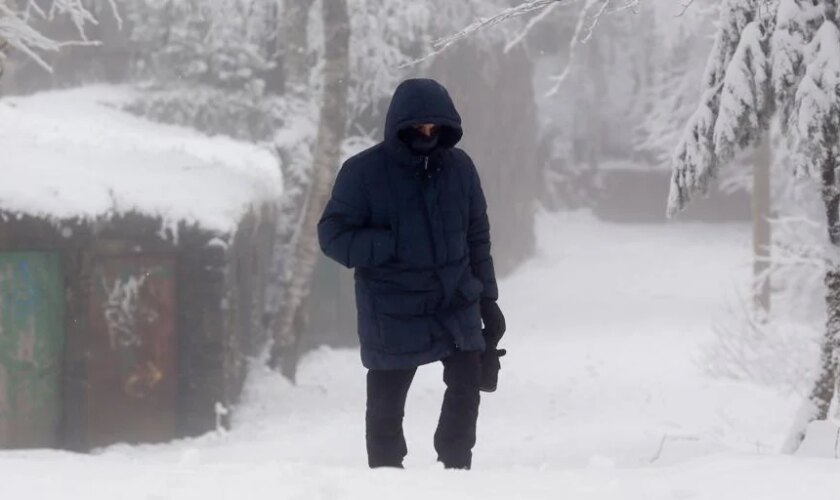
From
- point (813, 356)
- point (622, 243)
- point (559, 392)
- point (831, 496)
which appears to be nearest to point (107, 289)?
point (559, 392)

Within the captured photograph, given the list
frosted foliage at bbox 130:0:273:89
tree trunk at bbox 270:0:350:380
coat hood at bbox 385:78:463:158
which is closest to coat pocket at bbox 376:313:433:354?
coat hood at bbox 385:78:463:158

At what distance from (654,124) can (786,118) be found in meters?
25.1

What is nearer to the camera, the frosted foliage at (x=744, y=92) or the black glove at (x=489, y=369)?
the black glove at (x=489, y=369)

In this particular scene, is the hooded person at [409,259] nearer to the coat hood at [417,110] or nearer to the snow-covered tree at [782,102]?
the coat hood at [417,110]

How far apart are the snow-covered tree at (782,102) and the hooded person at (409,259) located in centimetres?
235

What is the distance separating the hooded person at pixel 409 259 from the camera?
4457 millimetres

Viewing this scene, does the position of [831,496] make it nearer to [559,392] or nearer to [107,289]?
[107,289]

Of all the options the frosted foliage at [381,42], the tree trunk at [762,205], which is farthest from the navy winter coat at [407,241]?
the tree trunk at [762,205]

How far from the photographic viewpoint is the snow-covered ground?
378 cm

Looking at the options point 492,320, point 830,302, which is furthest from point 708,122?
point 492,320

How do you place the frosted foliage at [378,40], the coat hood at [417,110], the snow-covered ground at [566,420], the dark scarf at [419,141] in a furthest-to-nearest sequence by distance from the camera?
Result: the frosted foliage at [378,40] < the dark scarf at [419,141] < the coat hood at [417,110] < the snow-covered ground at [566,420]

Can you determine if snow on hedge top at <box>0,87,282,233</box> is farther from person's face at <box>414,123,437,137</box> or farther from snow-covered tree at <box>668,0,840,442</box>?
person's face at <box>414,123,437,137</box>

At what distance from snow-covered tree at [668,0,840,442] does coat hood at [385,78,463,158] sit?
7.92 ft

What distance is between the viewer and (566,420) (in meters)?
11.8
